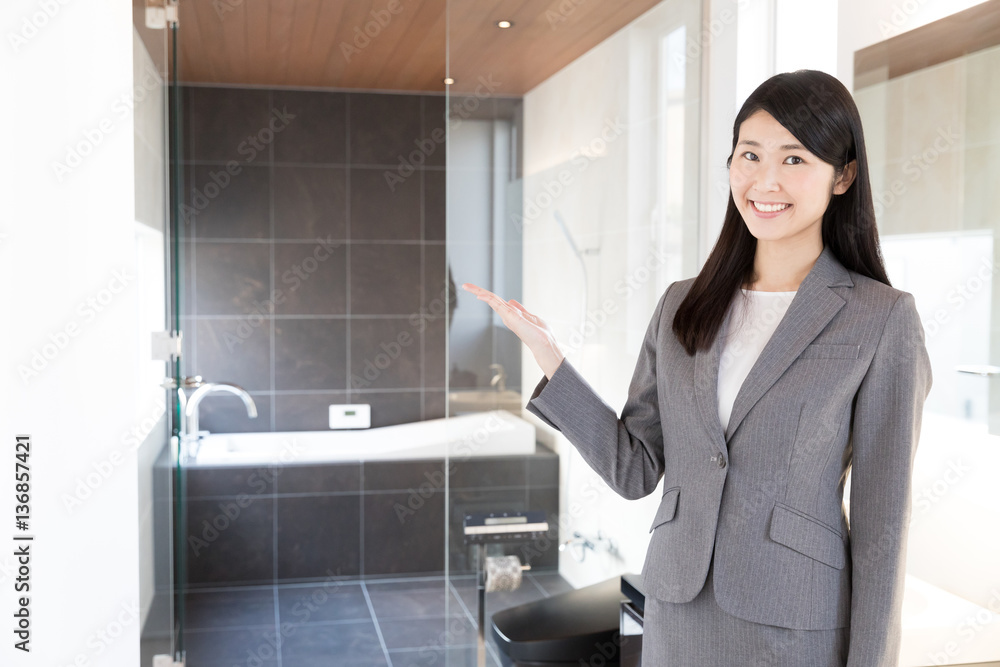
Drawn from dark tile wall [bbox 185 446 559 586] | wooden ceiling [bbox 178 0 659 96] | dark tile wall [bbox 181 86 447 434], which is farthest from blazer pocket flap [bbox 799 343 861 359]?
dark tile wall [bbox 181 86 447 434]

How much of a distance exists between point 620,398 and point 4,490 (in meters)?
1.49

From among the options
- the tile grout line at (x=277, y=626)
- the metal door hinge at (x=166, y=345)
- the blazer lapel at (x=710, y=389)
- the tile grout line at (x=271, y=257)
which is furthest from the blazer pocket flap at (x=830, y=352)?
the tile grout line at (x=271, y=257)

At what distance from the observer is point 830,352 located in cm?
122

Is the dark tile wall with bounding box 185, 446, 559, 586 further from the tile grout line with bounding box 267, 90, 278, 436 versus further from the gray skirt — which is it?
the gray skirt

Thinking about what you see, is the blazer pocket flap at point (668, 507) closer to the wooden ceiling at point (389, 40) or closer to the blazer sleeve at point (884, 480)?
the blazer sleeve at point (884, 480)

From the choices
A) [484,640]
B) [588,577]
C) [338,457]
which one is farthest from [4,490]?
[338,457]

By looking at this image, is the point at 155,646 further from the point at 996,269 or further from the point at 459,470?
the point at 996,269

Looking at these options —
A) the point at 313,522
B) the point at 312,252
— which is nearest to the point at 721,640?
the point at 313,522

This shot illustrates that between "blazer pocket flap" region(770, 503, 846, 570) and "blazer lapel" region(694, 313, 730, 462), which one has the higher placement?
"blazer lapel" region(694, 313, 730, 462)

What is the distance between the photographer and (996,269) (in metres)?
1.85

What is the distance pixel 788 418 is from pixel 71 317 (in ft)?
4.63

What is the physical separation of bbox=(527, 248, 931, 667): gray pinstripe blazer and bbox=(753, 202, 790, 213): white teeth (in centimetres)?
10

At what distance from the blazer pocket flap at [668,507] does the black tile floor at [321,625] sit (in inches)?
62.0

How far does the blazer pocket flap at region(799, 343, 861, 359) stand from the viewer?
120cm
